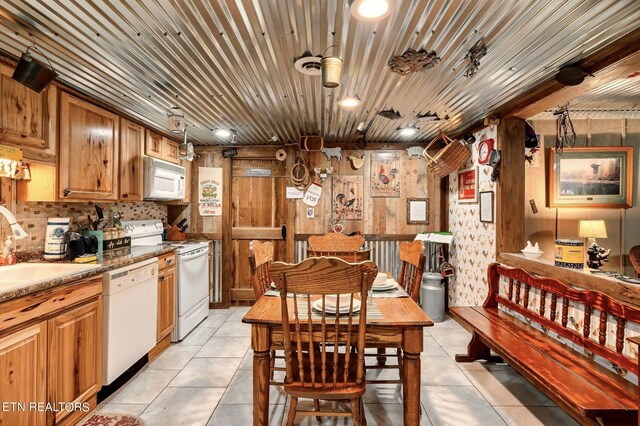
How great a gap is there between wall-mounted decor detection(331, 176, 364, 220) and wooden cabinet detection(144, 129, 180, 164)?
86.3 inches

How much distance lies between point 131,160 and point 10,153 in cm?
132

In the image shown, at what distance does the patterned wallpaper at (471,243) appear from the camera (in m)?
3.56

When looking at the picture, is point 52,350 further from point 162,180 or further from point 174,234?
point 174,234

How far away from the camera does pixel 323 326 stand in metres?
1.61

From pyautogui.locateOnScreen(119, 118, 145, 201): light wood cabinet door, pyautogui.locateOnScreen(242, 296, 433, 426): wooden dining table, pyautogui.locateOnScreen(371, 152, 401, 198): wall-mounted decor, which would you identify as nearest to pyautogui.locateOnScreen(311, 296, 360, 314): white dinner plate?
pyautogui.locateOnScreen(242, 296, 433, 426): wooden dining table

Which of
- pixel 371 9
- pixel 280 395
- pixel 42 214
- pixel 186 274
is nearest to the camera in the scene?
pixel 371 9

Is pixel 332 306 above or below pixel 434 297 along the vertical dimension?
above

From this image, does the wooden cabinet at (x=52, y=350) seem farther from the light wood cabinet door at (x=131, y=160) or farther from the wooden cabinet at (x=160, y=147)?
the wooden cabinet at (x=160, y=147)

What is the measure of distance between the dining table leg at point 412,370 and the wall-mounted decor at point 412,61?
159 centimetres

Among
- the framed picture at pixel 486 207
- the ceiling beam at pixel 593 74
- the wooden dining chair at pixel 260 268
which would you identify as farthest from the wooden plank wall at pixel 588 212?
the wooden dining chair at pixel 260 268

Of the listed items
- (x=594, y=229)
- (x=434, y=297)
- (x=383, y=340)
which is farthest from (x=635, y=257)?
(x=383, y=340)

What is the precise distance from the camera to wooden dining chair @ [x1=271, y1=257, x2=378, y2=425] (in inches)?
59.5

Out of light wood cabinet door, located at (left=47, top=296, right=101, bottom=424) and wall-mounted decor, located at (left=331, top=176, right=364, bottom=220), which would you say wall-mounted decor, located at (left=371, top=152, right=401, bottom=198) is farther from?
light wood cabinet door, located at (left=47, top=296, right=101, bottom=424)

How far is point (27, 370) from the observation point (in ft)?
5.82
